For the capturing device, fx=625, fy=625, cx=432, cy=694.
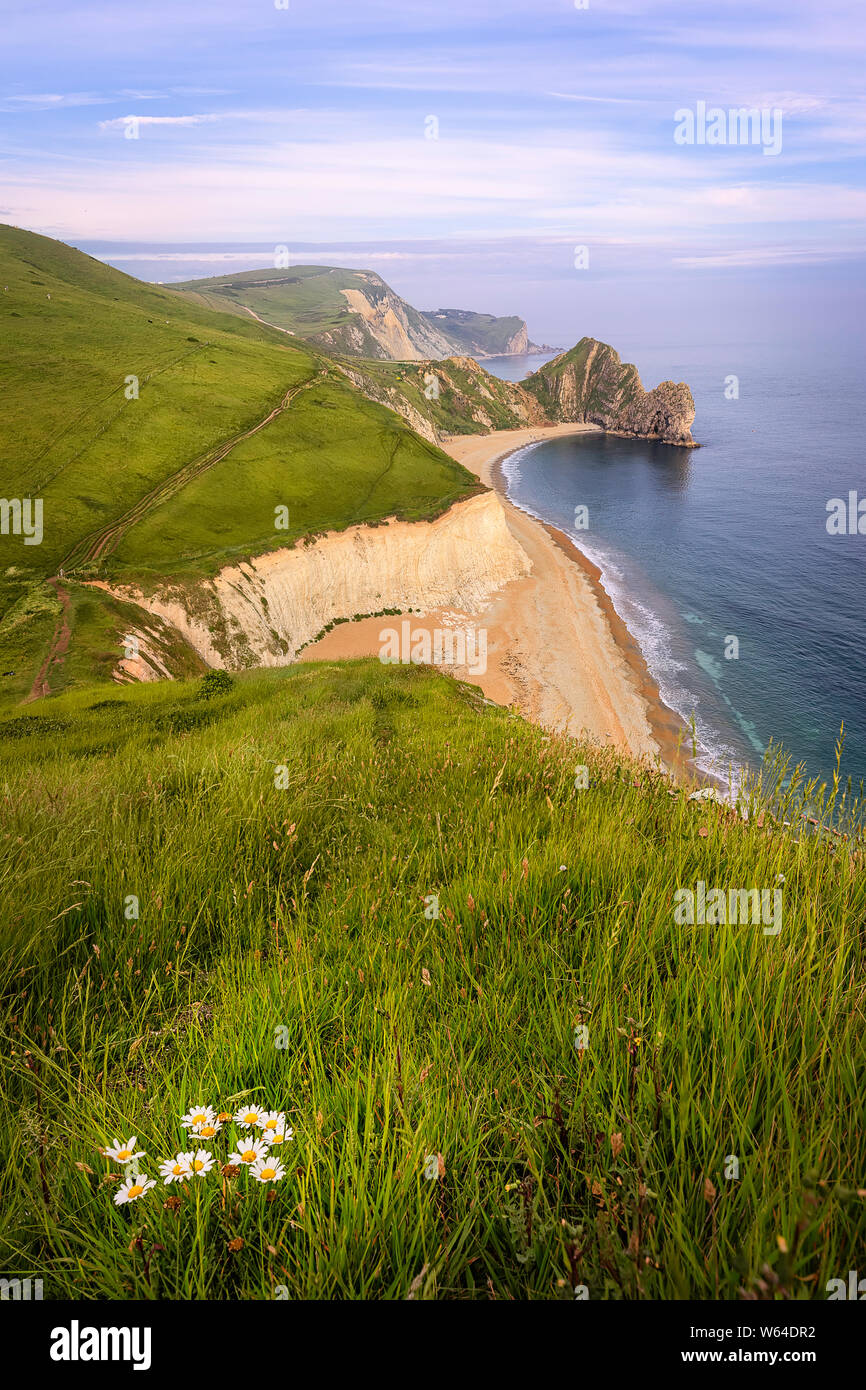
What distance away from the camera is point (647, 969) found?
2.80m

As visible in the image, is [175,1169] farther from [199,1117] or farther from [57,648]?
[57,648]

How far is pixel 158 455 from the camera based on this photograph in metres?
77.6

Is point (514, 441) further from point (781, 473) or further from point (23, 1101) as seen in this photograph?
point (23, 1101)

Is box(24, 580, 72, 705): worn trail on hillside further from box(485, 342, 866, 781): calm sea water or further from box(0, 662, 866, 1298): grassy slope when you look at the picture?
box(485, 342, 866, 781): calm sea water

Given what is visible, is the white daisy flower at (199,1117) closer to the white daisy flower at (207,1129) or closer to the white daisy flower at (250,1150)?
the white daisy flower at (207,1129)

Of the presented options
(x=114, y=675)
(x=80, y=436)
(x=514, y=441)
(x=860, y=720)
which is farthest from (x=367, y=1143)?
(x=514, y=441)

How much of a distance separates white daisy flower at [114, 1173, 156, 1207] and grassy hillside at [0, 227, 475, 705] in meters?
38.7

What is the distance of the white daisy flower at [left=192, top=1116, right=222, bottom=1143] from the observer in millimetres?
1835

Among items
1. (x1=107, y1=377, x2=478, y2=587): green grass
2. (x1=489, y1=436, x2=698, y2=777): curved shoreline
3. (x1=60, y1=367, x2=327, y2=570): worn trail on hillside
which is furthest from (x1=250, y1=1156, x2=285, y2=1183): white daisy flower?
(x1=60, y1=367, x2=327, y2=570): worn trail on hillside

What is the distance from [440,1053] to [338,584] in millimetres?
69583

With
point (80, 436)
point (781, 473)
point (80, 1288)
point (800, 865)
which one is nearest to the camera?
point (80, 1288)

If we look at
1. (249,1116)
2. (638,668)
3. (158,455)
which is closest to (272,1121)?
(249,1116)

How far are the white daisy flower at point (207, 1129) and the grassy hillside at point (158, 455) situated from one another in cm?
3861
